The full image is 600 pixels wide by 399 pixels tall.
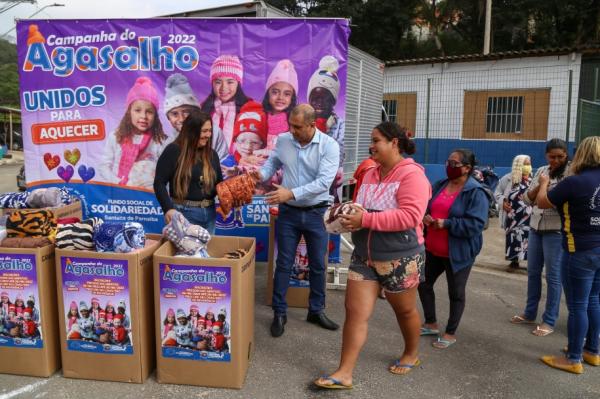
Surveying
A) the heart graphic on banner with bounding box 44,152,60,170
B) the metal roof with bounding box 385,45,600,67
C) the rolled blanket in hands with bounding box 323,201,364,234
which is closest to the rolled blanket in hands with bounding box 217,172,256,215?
the rolled blanket in hands with bounding box 323,201,364,234

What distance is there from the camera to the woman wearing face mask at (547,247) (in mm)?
4016

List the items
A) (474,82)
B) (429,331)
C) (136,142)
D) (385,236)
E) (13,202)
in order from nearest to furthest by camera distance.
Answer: (385,236) < (429,331) < (13,202) < (136,142) < (474,82)

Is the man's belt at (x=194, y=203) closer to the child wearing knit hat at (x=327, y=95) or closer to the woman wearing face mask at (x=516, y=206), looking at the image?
the child wearing knit hat at (x=327, y=95)

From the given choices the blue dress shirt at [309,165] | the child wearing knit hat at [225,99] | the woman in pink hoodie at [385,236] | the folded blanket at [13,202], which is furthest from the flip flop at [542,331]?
the folded blanket at [13,202]

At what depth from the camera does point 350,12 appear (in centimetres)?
2636

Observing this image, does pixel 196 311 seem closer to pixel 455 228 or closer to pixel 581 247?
pixel 455 228

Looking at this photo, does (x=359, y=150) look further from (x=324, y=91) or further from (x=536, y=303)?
(x=536, y=303)

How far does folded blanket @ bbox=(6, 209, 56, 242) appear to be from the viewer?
318 cm

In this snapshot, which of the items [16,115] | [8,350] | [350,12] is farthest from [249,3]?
[16,115]

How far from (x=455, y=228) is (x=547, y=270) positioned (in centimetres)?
120

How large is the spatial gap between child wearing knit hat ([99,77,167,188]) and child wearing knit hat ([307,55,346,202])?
164 centimetres

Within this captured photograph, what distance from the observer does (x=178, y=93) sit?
5.20m

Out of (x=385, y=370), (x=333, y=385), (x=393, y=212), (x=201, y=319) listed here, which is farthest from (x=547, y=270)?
(x=201, y=319)

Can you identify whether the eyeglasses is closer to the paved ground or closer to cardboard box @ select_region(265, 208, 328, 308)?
the paved ground
